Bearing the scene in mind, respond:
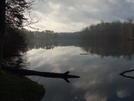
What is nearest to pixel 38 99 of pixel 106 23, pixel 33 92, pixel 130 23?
pixel 33 92

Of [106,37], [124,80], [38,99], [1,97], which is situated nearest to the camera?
[1,97]

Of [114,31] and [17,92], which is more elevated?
[114,31]

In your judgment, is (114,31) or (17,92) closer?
(17,92)

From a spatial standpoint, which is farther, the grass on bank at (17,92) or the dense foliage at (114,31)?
the dense foliage at (114,31)

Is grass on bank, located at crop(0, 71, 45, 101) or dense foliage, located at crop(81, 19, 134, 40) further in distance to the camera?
dense foliage, located at crop(81, 19, 134, 40)

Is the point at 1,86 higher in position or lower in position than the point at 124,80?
higher

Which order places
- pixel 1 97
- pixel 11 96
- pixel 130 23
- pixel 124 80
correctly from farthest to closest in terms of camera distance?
1. pixel 130 23
2. pixel 124 80
3. pixel 11 96
4. pixel 1 97

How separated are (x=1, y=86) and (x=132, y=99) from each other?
26.2 ft

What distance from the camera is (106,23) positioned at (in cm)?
15812

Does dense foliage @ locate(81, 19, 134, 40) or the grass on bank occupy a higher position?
dense foliage @ locate(81, 19, 134, 40)

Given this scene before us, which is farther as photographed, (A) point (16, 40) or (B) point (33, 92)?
(A) point (16, 40)

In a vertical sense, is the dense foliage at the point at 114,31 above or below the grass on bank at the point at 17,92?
above

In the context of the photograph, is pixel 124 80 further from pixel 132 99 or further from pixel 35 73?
pixel 35 73

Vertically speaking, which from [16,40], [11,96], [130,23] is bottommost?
[11,96]
